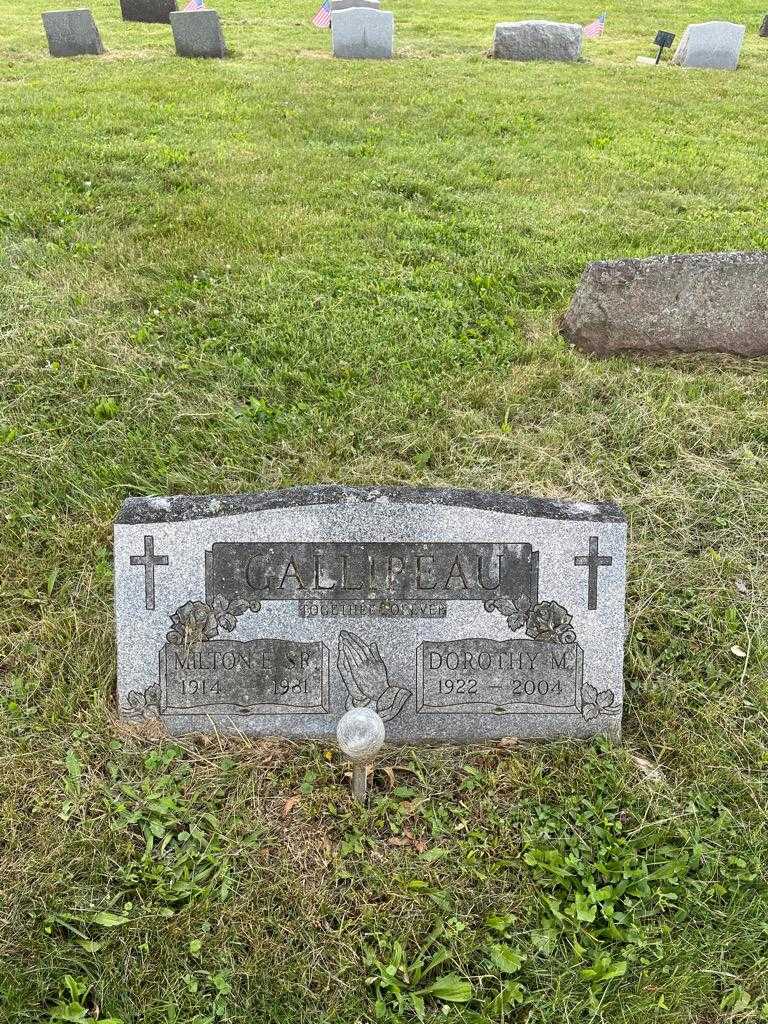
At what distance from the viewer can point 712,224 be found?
653 cm

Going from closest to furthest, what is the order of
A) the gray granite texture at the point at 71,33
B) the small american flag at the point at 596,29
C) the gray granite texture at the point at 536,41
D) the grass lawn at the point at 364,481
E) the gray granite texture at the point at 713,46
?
the grass lawn at the point at 364,481
the gray granite texture at the point at 71,33
the gray granite texture at the point at 536,41
the gray granite texture at the point at 713,46
the small american flag at the point at 596,29

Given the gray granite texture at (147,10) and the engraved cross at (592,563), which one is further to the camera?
the gray granite texture at (147,10)

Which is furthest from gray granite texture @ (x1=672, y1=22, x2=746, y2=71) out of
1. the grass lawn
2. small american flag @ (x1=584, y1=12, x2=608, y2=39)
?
the grass lawn

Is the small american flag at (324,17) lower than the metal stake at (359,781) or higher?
higher

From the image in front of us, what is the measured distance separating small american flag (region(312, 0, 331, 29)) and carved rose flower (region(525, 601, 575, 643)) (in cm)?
1524

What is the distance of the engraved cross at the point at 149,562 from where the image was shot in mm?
2803

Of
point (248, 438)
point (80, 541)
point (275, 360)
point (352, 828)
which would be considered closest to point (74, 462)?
point (80, 541)

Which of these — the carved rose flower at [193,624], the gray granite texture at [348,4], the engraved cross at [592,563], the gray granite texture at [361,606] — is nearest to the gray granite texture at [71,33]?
the gray granite texture at [348,4]

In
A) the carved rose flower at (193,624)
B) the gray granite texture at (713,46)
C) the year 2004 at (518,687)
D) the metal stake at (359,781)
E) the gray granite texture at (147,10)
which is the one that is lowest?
the metal stake at (359,781)

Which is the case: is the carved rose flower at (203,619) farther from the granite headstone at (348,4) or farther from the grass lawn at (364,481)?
the granite headstone at (348,4)

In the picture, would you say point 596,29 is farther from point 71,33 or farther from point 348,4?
point 71,33

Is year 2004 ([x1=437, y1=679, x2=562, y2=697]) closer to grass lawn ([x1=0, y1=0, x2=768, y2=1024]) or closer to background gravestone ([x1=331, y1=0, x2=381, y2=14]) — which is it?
grass lawn ([x1=0, y1=0, x2=768, y2=1024])

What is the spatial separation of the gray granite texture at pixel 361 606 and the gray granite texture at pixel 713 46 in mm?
13923

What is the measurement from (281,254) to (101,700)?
147 inches
